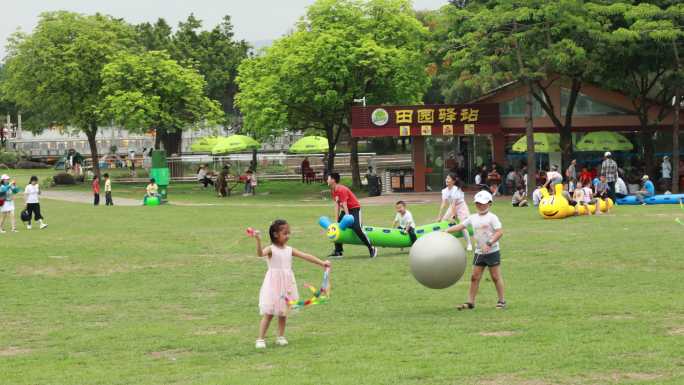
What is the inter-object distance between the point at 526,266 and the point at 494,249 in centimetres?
607

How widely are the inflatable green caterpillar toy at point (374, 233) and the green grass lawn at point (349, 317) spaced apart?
405 millimetres

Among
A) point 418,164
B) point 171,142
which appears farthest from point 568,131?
point 171,142

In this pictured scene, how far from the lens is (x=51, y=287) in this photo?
1809 cm

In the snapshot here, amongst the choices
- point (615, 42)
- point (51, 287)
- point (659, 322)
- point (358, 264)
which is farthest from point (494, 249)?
point (615, 42)

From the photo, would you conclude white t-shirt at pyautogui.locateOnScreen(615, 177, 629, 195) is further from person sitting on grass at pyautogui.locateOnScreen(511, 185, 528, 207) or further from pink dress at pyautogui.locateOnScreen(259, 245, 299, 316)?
pink dress at pyautogui.locateOnScreen(259, 245, 299, 316)

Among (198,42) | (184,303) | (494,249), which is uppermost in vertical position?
(198,42)

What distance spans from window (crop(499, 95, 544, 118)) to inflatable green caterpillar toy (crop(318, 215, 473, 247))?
1060 inches

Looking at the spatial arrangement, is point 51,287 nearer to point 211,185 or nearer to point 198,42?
point 211,185

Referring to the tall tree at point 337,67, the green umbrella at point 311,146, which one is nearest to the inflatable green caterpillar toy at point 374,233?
the tall tree at point 337,67

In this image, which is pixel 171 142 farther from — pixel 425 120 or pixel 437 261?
pixel 437 261

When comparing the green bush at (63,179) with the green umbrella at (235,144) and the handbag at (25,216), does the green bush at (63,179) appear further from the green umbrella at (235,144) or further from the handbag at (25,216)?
the handbag at (25,216)

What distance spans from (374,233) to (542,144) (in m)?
26.5

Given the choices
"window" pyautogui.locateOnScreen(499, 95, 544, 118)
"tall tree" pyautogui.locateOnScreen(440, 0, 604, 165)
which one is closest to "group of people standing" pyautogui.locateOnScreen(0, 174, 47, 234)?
"tall tree" pyautogui.locateOnScreen(440, 0, 604, 165)

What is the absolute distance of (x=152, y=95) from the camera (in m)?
58.3
